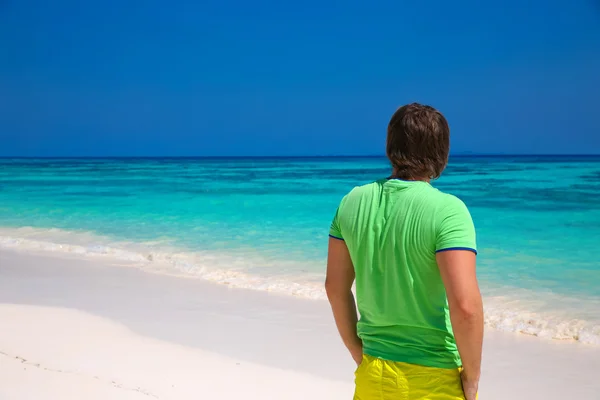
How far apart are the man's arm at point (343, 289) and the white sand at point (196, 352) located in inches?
79.7

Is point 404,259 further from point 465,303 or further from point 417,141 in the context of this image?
point 417,141

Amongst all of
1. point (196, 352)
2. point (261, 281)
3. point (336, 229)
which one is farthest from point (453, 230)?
point (261, 281)

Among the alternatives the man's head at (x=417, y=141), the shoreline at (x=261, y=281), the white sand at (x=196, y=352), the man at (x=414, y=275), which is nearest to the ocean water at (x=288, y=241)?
the shoreline at (x=261, y=281)

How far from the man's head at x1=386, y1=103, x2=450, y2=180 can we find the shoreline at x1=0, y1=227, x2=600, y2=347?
4383 mm

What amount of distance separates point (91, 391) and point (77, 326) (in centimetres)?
173

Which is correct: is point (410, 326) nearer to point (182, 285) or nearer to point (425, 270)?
point (425, 270)

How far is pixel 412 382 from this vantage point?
5.01 feet

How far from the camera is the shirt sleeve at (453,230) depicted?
Answer: 1388 millimetres

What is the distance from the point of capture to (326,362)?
4.40 m

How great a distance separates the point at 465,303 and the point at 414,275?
148 millimetres

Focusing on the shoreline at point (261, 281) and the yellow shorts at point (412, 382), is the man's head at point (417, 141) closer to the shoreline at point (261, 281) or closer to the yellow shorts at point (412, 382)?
the yellow shorts at point (412, 382)

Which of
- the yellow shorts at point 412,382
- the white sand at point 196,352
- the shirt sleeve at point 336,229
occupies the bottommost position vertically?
the white sand at point 196,352

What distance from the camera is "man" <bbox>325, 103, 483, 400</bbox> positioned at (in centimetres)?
143

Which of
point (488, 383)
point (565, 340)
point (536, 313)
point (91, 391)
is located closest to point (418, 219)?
point (91, 391)
